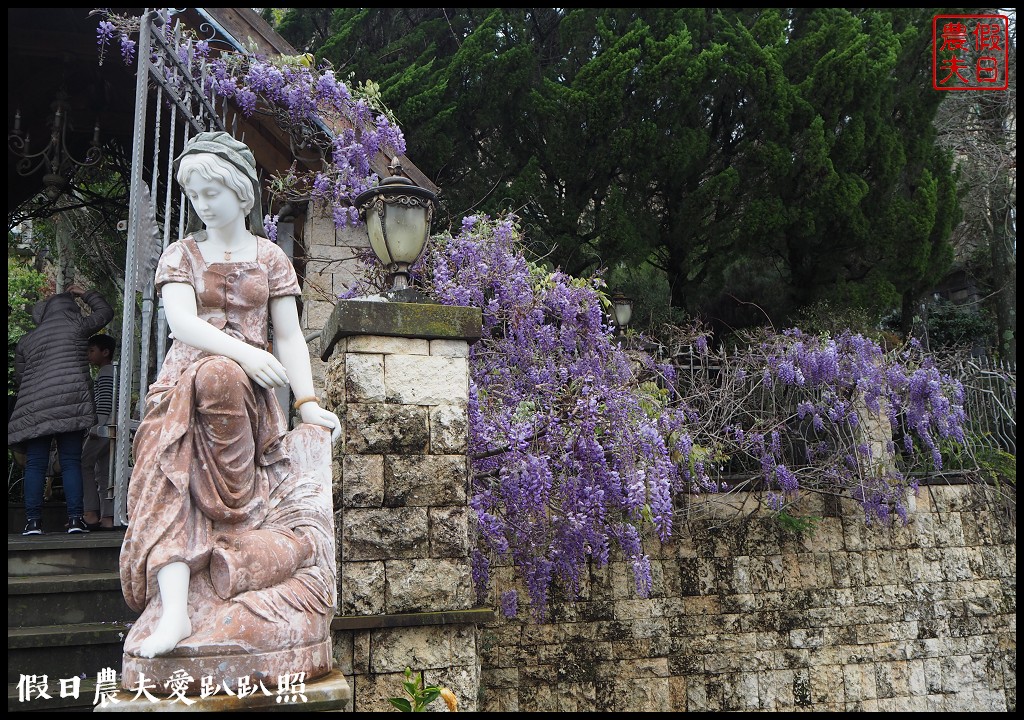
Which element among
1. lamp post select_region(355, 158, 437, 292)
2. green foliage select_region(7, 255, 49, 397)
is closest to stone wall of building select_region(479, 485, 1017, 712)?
lamp post select_region(355, 158, 437, 292)

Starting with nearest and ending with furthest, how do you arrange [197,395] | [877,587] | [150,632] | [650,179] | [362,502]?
[150,632], [197,395], [362,502], [877,587], [650,179]

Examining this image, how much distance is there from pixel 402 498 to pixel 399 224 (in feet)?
4.04

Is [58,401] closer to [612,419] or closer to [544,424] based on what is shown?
[544,424]

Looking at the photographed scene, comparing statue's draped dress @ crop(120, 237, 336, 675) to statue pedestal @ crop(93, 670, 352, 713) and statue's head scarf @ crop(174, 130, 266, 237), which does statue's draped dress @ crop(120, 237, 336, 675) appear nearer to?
statue pedestal @ crop(93, 670, 352, 713)

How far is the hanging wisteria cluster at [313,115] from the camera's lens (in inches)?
192

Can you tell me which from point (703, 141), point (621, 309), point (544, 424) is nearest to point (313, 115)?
point (544, 424)

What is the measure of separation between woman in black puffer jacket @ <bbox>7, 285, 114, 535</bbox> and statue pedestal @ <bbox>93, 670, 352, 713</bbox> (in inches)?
99.9

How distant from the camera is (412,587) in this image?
3.33 m

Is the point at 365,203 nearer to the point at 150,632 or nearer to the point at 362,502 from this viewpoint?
the point at 362,502

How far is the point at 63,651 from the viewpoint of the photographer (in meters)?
2.96

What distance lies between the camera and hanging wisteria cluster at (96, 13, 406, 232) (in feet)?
16.0

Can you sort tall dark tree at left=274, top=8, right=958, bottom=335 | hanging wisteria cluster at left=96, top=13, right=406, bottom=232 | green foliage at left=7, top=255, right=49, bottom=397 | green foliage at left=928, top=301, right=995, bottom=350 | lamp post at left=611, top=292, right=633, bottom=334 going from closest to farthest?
hanging wisteria cluster at left=96, top=13, right=406, bottom=232 → lamp post at left=611, top=292, right=633, bottom=334 → tall dark tree at left=274, top=8, right=958, bottom=335 → green foliage at left=928, top=301, right=995, bottom=350 → green foliage at left=7, top=255, right=49, bottom=397

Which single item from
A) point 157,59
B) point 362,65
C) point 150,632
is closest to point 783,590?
point 150,632

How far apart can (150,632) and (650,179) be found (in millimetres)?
6111
